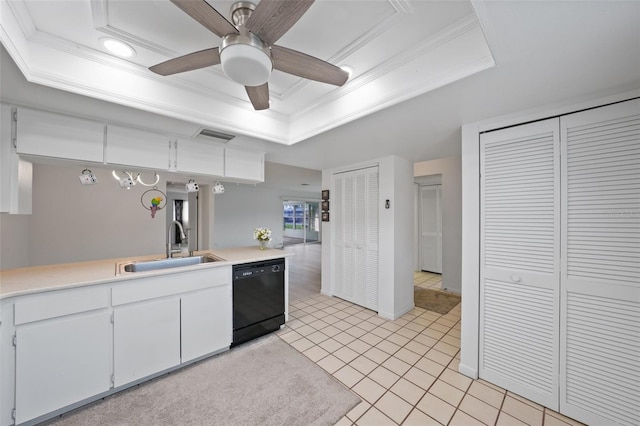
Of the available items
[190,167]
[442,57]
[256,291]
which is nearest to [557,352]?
[442,57]

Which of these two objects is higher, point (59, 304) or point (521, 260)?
point (521, 260)

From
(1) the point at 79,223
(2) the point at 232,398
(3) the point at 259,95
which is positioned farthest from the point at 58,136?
(1) the point at 79,223

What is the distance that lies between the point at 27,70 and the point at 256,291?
7.79ft

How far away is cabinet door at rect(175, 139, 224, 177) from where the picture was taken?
2514mm

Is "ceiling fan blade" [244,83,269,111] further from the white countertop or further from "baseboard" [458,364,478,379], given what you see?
"baseboard" [458,364,478,379]

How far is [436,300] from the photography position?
3869mm

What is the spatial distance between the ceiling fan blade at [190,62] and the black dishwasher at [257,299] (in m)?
1.82

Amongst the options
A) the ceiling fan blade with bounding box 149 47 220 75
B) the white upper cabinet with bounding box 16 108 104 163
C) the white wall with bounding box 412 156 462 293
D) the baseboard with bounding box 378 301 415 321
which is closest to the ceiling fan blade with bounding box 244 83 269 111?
the ceiling fan blade with bounding box 149 47 220 75

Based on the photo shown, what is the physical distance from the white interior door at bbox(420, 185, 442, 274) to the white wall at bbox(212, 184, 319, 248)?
514 centimetres

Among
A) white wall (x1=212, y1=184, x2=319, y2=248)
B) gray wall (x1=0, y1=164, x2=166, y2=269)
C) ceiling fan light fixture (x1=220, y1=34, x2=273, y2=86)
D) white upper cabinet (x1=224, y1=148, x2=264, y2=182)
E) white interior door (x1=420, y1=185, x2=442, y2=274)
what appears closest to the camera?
ceiling fan light fixture (x1=220, y1=34, x2=273, y2=86)

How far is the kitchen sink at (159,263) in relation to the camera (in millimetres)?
2325

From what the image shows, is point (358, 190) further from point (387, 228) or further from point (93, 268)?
point (93, 268)

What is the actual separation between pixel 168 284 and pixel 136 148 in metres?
1.31

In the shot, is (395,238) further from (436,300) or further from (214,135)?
(214,135)
